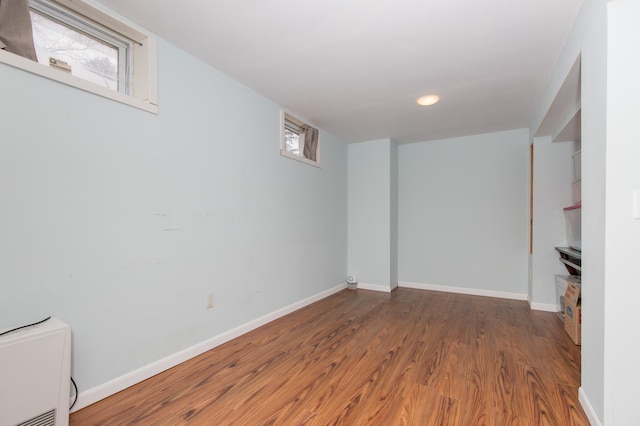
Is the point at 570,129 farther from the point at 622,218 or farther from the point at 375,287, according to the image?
the point at 375,287

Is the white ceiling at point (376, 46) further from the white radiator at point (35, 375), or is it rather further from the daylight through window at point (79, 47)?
the white radiator at point (35, 375)

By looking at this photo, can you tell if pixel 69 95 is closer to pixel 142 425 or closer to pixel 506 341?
pixel 142 425

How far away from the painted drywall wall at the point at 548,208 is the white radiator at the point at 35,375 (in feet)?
14.5

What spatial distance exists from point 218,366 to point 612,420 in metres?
2.24

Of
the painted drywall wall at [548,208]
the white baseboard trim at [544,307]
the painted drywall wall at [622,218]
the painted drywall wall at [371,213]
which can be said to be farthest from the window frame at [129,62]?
the white baseboard trim at [544,307]

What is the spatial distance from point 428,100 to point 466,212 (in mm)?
2104

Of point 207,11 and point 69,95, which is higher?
point 207,11

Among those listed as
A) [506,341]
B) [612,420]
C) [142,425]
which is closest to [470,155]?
[506,341]

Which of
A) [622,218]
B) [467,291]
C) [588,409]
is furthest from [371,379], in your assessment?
[467,291]

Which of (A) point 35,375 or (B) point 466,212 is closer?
(A) point 35,375

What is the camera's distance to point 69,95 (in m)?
1.65

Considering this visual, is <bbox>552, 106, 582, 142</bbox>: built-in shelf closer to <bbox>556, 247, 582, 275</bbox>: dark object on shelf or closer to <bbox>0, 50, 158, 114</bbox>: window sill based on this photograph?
<bbox>556, 247, 582, 275</bbox>: dark object on shelf

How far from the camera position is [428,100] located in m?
3.11

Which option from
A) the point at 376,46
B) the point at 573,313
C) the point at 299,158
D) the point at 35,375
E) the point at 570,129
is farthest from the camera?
the point at 299,158
